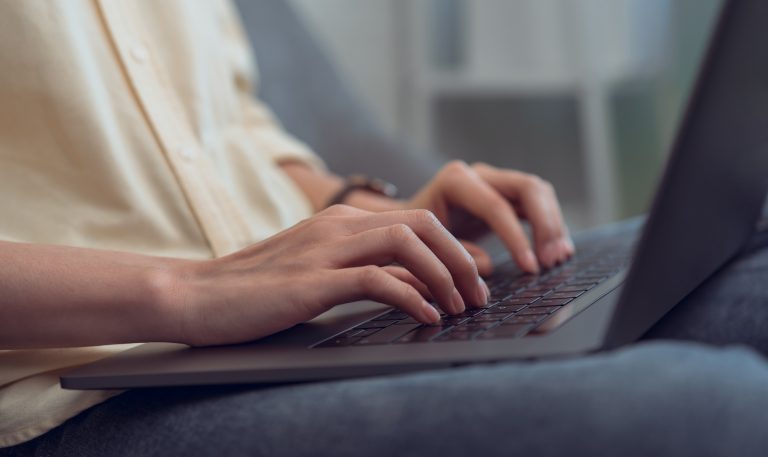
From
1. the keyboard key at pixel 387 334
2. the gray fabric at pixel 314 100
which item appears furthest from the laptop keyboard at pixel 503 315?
the gray fabric at pixel 314 100

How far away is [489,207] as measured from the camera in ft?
2.57

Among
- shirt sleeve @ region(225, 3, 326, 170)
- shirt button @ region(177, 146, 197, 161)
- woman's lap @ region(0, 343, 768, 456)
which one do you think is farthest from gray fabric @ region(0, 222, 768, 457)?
shirt sleeve @ region(225, 3, 326, 170)

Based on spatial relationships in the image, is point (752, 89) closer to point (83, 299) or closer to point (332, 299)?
point (332, 299)

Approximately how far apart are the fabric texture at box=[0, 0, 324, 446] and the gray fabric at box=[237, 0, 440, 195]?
45cm

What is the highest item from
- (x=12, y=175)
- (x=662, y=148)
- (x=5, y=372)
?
(x=12, y=175)

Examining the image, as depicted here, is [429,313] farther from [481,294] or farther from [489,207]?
[489,207]

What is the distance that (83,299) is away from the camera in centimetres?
52

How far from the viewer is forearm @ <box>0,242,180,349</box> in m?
0.51

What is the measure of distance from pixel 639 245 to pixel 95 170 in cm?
48

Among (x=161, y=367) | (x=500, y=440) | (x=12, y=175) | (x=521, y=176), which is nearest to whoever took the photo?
(x=500, y=440)

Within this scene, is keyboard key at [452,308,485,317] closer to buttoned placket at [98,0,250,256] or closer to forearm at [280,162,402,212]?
buttoned placket at [98,0,250,256]

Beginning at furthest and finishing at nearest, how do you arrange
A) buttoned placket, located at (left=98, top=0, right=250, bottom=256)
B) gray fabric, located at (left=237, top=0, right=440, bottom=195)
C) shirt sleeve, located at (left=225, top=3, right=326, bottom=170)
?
gray fabric, located at (left=237, top=0, right=440, bottom=195)
shirt sleeve, located at (left=225, top=3, right=326, bottom=170)
buttoned placket, located at (left=98, top=0, right=250, bottom=256)

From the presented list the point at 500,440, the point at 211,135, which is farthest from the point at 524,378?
the point at 211,135

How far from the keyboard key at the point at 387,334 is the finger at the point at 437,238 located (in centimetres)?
4
